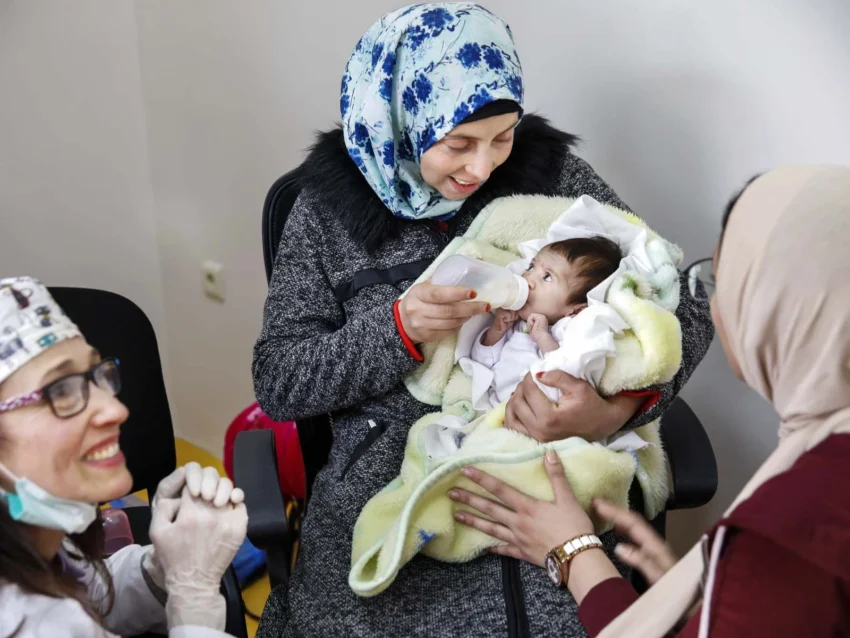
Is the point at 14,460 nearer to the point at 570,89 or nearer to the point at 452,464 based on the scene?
the point at 452,464

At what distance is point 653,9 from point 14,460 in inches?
59.0

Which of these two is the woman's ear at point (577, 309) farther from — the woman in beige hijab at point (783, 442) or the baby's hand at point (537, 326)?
the woman in beige hijab at point (783, 442)

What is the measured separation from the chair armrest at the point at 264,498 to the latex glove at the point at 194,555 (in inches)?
5.9

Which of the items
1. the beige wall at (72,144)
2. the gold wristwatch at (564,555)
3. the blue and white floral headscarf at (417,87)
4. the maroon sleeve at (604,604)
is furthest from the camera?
the beige wall at (72,144)

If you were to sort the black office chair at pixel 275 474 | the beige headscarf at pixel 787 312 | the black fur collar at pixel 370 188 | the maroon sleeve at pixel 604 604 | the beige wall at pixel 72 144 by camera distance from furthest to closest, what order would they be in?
1. the beige wall at pixel 72 144
2. the black fur collar at pixel 370 188
3. the black office chair at pixel 275 474
4. the maroon sleeve at pixel 604 604
5. the beige headscarf at pixel 787 312

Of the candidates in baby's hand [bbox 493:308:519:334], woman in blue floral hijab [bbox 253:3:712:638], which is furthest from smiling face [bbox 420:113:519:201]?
baby's hand [bbox 493:308:519:334]

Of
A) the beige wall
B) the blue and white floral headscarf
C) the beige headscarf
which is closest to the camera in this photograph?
the beige headscarf

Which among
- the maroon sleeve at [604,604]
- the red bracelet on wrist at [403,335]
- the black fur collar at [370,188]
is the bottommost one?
the maroon sleeve at [604,604]

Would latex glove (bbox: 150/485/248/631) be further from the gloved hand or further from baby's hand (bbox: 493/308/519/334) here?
baby's hand (bbox: 493/308/519/334)

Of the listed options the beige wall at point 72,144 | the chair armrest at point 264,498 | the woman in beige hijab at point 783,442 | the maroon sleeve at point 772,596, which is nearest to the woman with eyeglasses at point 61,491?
the chair armrest at point 264,498

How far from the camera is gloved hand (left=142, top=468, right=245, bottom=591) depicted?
1193 mm

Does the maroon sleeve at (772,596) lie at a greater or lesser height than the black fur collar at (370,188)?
lesser

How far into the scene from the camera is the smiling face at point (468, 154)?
4.87 ft

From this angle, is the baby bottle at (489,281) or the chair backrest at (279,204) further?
the chair backrest at (279,204)
